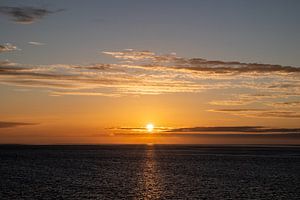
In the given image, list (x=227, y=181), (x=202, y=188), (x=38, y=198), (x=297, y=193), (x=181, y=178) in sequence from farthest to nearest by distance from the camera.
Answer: (x=181, y=178)
(x=227, y=181)
(x=202, y=188)
(x=297, y=193)
(x=38, y=198)

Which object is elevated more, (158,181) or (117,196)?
(158,181)

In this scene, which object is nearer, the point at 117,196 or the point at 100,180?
the point at 117,196

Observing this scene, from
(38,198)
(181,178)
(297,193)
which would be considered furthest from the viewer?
(181,178)

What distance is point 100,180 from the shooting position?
77.6 metres

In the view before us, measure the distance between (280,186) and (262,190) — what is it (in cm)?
627

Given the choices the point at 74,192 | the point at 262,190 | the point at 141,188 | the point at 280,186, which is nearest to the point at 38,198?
the point at 74,192

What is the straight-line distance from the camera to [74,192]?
6141 centimetres

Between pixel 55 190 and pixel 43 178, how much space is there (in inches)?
713

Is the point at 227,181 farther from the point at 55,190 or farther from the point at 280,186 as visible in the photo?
the point at 55,190

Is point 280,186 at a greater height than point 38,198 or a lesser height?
greater

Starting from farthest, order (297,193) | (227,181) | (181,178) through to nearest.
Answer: (181,178) < (227,181) < (297,193)

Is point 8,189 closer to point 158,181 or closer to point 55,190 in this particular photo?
point 55,190

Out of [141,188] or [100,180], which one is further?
[100,180]

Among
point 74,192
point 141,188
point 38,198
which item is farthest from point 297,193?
point 38,198
